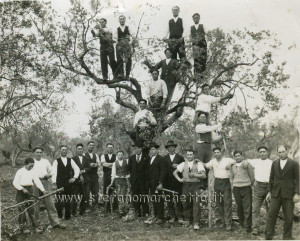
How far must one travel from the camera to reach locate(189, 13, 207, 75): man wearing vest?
8.52 meters

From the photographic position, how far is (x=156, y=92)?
28.9 feet

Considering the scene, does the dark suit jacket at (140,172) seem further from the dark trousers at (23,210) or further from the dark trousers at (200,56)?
the dark trousers at (200,56)

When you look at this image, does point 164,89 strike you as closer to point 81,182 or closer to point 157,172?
point 157,172

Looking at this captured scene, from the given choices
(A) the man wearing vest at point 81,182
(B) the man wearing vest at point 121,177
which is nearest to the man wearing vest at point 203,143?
(B) the man wearing vest at point 121,177

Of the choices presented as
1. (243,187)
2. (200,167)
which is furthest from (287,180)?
(200,167)

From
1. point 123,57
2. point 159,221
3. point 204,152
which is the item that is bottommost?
point 159,221

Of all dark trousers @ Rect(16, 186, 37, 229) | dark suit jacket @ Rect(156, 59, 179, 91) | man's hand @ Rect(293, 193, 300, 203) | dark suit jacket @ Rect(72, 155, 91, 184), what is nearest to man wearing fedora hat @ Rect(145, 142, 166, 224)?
dark suit jacket @ Rect(72, 155, 91, 184)

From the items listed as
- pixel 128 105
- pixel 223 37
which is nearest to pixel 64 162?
pixel 128 105

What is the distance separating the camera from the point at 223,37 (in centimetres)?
902

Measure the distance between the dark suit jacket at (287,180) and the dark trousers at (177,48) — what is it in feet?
12.7

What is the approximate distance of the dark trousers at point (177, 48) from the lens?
866 centimetres

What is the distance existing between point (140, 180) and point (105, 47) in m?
3.45

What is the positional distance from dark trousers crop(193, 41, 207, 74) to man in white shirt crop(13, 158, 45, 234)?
14.7 feet

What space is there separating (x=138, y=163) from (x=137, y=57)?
2632 millimetres
